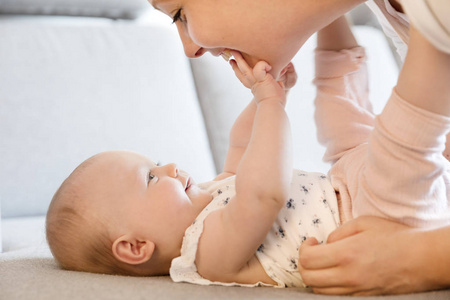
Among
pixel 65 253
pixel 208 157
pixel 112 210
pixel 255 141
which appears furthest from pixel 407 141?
pixel 208 157

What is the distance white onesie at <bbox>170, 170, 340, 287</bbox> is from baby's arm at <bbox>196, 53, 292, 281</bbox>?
0.02 m

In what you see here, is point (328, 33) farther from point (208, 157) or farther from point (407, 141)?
point (208, 157)

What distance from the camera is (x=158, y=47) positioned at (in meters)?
2.21

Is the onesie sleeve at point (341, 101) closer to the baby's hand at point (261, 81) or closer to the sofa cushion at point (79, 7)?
the baby's hand at point (261, 81)

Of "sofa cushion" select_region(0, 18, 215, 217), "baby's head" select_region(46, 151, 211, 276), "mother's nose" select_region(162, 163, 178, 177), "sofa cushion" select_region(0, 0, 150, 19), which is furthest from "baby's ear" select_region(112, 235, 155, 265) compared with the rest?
"sofa cushion" select_region(0, 0, 150, 19)

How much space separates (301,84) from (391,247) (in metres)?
1.51

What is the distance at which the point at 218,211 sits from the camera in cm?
99

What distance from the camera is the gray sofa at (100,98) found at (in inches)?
71.7

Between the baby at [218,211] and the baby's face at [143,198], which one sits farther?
the baby's face at [143,198]

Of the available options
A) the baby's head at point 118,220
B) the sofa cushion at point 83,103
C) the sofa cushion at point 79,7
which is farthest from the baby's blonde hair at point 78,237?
the sofa cushion at point 79,7

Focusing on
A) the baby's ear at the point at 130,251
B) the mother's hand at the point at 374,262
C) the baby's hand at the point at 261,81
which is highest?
the baby's hand at the point at 261,81

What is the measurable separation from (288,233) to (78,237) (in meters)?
0.37

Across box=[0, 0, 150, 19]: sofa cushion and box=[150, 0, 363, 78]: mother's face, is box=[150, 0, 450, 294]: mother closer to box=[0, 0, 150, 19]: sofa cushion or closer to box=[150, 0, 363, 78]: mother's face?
box=[150, 0, 363, 78]: mother's face

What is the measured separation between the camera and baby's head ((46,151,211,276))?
3.33 feet
